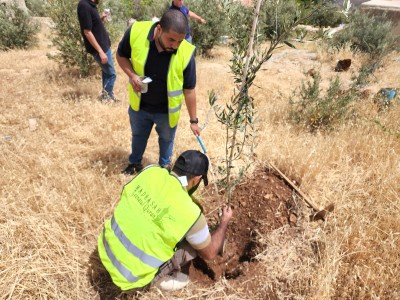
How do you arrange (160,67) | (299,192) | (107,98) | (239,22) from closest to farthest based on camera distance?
(239,22), (160,67), (299,192), (107,98)

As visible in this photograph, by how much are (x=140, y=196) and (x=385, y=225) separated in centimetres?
194

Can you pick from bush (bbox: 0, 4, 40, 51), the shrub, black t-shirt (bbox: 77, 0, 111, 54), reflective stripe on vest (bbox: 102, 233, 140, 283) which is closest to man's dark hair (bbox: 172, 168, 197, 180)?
reflective stripe on vest (bbox: 102, 233, 140, 283)

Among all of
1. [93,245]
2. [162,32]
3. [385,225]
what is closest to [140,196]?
[93,245]

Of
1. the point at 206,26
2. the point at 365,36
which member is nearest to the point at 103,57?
the point at 206,26

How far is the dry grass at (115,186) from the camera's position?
2.05 metres

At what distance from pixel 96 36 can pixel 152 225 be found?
11.3 ft

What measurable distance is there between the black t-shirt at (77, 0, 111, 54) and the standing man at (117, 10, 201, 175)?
1.67 meters

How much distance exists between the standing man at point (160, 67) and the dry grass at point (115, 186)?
78 centimetres

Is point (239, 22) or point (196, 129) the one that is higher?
point (239, 22)

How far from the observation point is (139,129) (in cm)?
301

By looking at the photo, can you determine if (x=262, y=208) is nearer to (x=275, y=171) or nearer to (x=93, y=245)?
(x=275, y=171)

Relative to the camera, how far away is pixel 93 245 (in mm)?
2322

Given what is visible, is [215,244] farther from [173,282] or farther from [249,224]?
[249,224]

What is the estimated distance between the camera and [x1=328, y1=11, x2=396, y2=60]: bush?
8.12 meters
